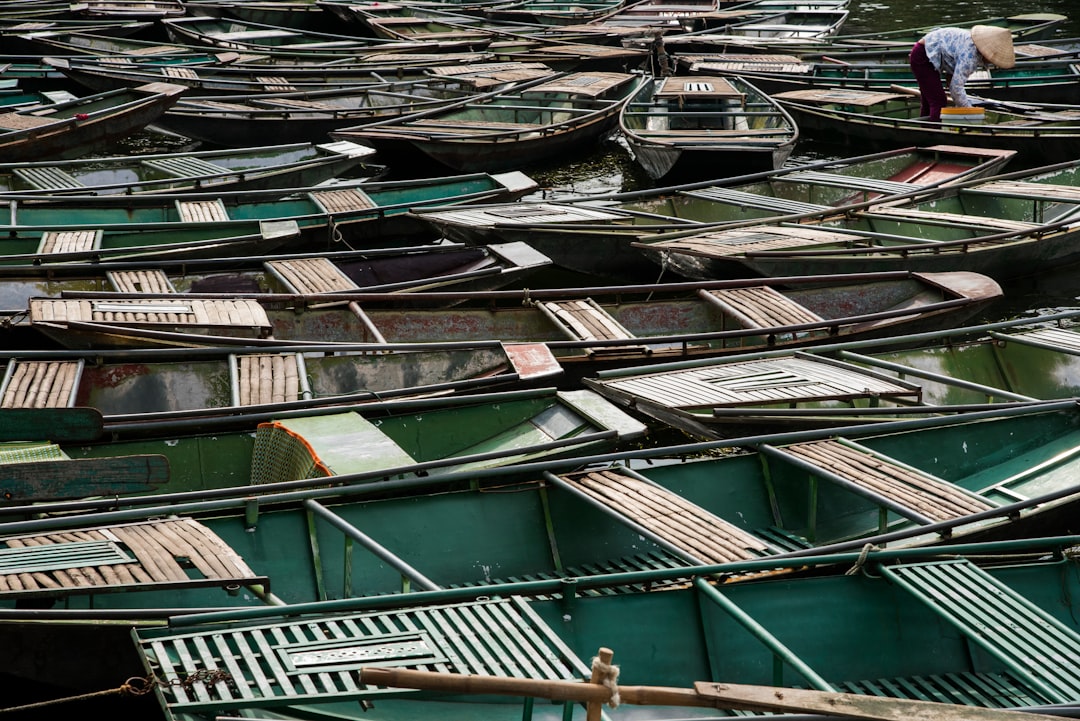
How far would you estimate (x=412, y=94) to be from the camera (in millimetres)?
22281

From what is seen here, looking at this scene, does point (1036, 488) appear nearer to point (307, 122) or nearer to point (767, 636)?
point (767, 636)

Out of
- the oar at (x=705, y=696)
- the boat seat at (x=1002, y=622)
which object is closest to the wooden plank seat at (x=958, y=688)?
the boat seat at (x=1002, y=622)

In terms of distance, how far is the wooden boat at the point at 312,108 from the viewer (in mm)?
19594

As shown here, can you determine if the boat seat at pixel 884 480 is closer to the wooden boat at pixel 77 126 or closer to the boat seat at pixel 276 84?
the wooden boat at pixel 77 126

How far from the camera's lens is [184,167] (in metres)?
16.5

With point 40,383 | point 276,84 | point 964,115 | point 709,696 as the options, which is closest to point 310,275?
point 40,383

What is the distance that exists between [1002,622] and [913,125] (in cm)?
1409

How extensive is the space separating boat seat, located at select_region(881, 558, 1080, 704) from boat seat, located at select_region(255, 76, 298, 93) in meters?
17.3

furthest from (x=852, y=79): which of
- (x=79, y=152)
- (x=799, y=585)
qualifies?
(x=799, y=585)

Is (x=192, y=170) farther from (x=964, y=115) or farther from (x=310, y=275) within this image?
(x=964, y=115)

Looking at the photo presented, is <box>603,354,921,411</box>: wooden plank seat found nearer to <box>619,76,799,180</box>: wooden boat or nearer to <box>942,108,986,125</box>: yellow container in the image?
<box>619,76,799,180</box>: wooden boat

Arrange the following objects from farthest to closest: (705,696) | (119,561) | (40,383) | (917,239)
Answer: (917,239), (40,383), (119,561), (705,696)

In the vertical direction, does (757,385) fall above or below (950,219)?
below

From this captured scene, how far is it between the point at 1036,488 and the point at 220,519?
20.1 feet
